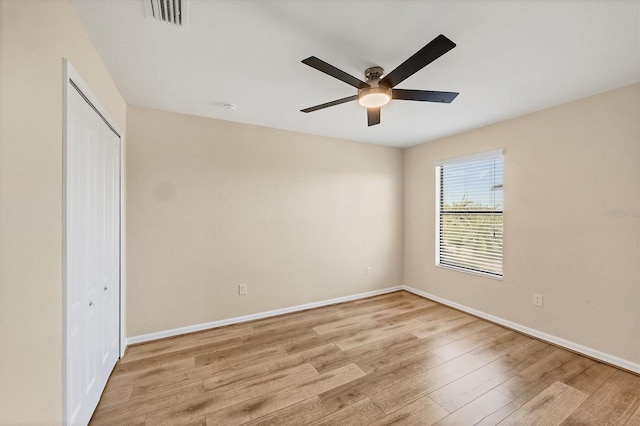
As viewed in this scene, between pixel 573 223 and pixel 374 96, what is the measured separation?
7.98 ft

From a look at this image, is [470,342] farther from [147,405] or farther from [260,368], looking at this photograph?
[147,405]

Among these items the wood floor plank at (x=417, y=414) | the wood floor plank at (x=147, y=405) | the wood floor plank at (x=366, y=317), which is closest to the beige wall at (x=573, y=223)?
the wood floor plank at (x=366, y=317)

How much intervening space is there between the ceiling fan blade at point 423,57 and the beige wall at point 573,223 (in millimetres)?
2160

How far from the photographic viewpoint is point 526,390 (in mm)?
1987

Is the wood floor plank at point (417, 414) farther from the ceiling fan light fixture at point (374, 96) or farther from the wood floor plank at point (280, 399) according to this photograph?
the ceiling fan light fixture at point (374, 96)

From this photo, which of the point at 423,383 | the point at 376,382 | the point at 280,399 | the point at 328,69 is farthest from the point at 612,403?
the point at 328,69

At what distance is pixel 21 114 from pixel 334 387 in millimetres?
2371

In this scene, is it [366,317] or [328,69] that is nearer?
[328,69]

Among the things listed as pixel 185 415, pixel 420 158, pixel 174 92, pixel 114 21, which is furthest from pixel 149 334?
pixel 420 158

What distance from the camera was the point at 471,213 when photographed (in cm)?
358

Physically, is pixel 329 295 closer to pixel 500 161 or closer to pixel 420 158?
pixel 420 158

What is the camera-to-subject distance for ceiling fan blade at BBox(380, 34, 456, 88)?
4.27 feet

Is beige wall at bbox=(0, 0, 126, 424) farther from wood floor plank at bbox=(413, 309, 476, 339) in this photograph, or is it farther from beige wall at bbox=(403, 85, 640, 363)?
beige wall at bbox=(403, 85, 640, 363)

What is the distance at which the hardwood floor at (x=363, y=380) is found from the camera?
5.73ft
